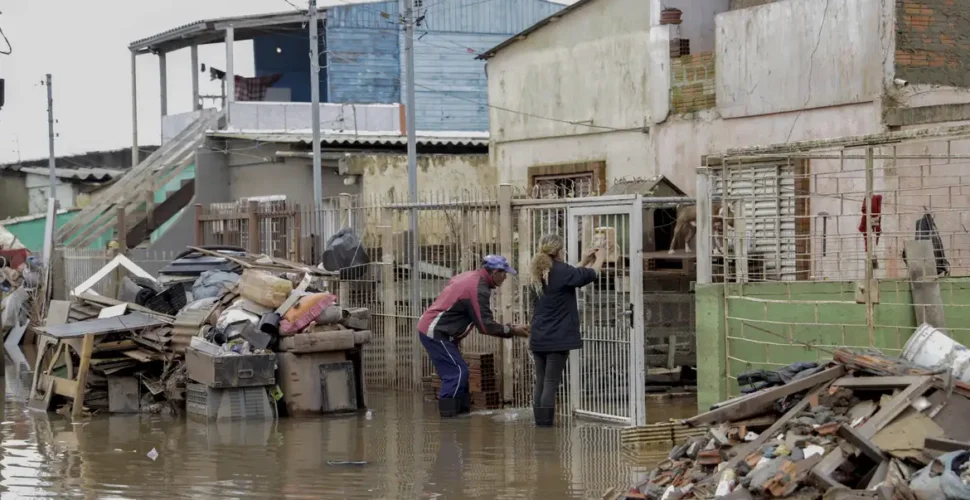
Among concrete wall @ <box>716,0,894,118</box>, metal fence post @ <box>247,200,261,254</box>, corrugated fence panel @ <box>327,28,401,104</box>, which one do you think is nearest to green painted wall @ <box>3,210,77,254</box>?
corrugated fence panel @ <box>327,28,401,104</box>

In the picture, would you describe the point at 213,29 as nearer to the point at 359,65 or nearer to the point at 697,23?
the point at 359,65

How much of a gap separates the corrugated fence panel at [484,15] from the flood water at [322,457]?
23.2 meters

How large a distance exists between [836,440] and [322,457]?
508cm

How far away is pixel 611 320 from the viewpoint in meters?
13.0

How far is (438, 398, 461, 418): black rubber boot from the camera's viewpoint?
45.7 ft

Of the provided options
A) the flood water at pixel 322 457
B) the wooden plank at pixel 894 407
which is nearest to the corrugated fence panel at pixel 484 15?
the flood water at pixel 322 457

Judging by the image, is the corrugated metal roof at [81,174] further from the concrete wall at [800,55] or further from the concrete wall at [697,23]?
the concrete wall at [800,55]

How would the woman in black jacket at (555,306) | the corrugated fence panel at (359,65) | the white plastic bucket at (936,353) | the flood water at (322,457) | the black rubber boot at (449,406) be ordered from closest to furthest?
the white plastic bucket at (936,353)
the flood water at (322,457)
the woman in black jacket at (555,306)
the black rubber boot at (449,406)
the corrugated fence panel at (359,65)

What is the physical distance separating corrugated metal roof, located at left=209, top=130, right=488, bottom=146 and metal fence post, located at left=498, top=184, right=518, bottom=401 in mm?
14608

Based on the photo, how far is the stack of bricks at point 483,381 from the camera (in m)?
14.4

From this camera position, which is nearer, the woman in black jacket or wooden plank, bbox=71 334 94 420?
the woman in black jacket

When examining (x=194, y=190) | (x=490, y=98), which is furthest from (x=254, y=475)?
(x=194, y=190)

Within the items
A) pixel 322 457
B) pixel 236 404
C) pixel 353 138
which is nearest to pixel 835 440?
pixel 322 457

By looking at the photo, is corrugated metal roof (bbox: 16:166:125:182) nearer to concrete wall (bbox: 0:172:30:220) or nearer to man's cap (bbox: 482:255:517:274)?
concrete wall (bbox: 0:172:30:220)
